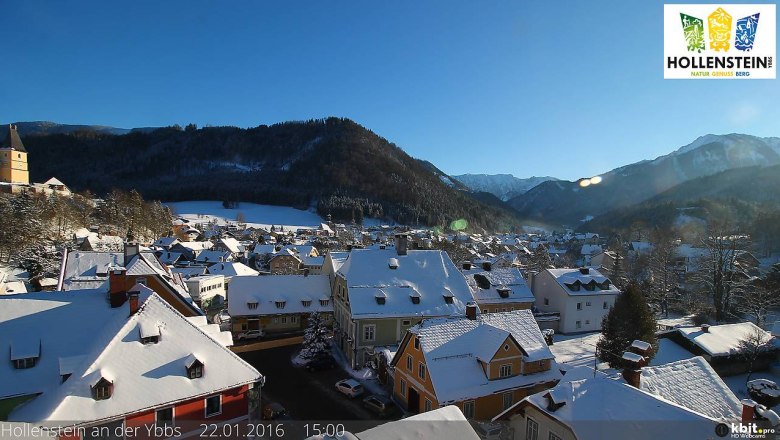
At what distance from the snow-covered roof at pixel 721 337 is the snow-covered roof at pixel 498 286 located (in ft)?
41.9

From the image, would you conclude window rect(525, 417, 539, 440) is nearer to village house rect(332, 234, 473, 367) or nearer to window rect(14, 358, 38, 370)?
village house rect(332, 234, 473, 367)

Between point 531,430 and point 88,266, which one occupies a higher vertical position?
point 88,266

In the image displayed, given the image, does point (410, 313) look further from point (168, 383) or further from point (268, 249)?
point (268, 249)

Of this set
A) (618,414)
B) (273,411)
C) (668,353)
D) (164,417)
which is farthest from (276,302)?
(668,353)

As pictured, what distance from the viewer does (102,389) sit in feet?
48.0

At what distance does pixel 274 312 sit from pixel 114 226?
71.4 meters

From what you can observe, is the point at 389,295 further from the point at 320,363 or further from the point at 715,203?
the point at 715,203

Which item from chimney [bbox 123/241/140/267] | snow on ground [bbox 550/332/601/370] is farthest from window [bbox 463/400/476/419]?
chimney [bbox 123/241/140/267]

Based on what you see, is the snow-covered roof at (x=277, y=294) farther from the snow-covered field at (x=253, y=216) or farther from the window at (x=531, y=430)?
the snow-covered field at (x=253, y=216)

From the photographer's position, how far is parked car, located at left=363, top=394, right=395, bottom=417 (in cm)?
2270

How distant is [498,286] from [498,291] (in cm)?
89

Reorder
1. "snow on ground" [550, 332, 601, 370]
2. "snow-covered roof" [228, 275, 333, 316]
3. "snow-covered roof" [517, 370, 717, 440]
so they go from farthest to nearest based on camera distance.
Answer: "snow-covered roof" [228, 275, 333, 316]
"snow on ground" [550, 332, 601, 370]
"snow-covered roof" [517, 370, 717, 440]

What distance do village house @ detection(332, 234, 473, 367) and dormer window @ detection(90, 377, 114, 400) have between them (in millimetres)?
16522

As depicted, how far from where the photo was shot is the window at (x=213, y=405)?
16703 mm
